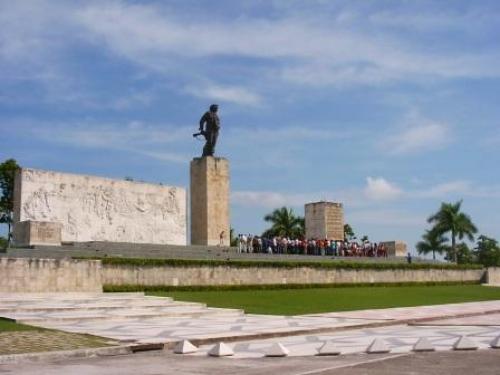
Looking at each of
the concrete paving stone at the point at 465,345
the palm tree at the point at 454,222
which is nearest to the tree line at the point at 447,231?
the palm tree at the point at 454,222

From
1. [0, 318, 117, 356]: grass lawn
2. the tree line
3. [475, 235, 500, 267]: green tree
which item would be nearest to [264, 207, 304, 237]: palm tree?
the tree line

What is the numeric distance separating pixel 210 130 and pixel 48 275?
10.6 metres

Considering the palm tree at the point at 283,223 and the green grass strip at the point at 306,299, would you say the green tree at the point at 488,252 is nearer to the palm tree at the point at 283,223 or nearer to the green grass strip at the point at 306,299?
the palm tree at the point at 283,223

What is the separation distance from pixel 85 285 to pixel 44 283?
42.2 inches

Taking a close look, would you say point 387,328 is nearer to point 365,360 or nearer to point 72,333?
point 365,360

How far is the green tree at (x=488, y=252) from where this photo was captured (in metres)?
59.5

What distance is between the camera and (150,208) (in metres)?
23.9

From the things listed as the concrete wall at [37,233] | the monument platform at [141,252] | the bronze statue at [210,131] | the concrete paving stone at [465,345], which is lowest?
the concrete paving stone at [465,345]

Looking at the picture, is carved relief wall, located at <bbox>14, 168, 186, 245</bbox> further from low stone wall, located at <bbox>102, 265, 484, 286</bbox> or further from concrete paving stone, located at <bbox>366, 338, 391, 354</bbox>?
concrete paving stone, located at <bbox>366, 338, 391, 354</bbox>

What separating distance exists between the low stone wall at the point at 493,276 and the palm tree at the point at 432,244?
28.9ft

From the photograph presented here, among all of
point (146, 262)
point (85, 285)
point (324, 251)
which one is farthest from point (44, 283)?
point (324, 251)

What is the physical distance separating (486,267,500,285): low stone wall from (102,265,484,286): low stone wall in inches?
196

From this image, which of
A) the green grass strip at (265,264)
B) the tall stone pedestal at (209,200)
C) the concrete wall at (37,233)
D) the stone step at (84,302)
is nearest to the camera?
the stone step at (84,302)

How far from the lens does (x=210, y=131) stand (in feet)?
80.8
